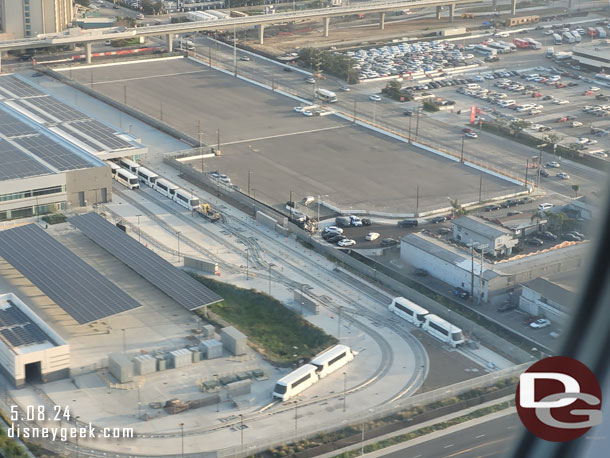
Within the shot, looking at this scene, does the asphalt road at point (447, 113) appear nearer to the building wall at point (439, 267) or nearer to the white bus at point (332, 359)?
the building wall at point (439, 267)

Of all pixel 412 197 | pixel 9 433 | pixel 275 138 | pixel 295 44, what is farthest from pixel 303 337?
pixel 295 44

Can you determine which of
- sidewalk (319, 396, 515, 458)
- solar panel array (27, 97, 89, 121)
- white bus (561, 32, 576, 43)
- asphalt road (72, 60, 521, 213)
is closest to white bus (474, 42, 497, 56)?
white bus (561, 32, 576, 43)

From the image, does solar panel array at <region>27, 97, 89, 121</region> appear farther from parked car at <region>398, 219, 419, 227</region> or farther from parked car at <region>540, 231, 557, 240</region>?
parked car at <region>540, 231, 557, 240</region>

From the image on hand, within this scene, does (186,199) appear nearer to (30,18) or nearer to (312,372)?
(312,372)

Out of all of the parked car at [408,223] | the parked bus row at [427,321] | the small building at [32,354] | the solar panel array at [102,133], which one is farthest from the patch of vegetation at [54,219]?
the parked bus row at [427,321]

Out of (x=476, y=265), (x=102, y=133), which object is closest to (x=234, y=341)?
(x=476, y=265)

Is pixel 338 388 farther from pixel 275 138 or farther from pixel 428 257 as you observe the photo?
pixel 275 138
